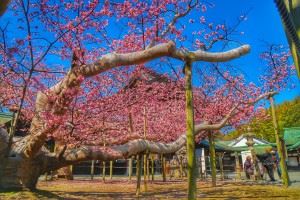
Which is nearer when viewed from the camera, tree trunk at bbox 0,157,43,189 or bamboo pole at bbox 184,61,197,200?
bamboo pole at bbox 184,61,197,200

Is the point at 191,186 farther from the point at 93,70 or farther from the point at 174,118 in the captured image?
the point at 174,118

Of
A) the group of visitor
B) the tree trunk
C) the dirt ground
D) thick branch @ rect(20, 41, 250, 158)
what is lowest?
the dirt ground

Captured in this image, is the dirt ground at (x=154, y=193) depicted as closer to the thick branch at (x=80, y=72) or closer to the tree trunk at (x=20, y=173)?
the tree trunk at (x=20, y=173)

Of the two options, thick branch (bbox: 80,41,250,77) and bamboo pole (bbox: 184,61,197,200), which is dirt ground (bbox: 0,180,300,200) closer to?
bamboo pole (bbox: 184,61,197,200)

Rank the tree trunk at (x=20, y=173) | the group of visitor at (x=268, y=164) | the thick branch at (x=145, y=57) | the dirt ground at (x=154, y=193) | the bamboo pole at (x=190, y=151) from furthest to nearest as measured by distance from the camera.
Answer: the group of visitor at (x=268, y=164), the tree trunk at (x=20, y=173), the dirt ground at (x=154, y=193), the thick branch at (x=145, y=57), the bamboo pole at (x=190, y=151)

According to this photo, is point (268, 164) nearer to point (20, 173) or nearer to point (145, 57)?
point (145, 57)

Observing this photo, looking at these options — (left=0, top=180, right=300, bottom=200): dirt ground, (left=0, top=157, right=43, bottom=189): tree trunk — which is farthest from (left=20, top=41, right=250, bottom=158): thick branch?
(left=0, top=180, right=300, bottom=200): dirt ground

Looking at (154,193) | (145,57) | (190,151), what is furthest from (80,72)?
(154,193)

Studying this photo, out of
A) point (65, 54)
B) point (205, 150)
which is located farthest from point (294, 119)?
point (65, 54)

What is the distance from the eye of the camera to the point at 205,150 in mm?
29219

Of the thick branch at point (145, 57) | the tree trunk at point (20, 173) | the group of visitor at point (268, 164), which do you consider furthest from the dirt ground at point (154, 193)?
the group of visitor at point (268, 164)

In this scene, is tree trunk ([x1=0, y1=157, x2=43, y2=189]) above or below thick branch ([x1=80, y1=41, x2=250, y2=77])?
below

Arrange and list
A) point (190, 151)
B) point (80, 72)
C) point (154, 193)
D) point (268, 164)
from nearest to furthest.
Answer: point (190, 151) < point (80, 72) < point (154, 193) < point (268, 164)

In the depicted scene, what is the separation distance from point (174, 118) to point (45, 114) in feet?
41.9
